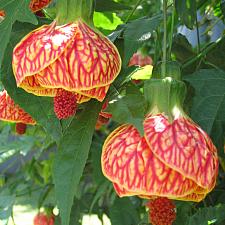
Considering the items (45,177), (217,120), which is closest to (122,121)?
(217,120)

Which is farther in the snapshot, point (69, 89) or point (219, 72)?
point (219, 72)

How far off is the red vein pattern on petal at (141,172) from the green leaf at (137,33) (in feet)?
0.50

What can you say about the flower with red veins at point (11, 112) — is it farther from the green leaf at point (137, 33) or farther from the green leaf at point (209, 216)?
the green leaf at point (209, 216)

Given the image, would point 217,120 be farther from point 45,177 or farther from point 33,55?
point 45,177

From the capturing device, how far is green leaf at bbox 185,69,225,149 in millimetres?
769

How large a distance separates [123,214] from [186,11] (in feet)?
1.81

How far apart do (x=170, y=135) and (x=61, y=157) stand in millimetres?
150

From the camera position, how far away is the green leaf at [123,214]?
131 cm

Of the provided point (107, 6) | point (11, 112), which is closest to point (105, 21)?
point (107, 6)

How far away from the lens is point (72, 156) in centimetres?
73

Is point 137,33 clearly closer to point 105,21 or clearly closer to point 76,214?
point 105,21

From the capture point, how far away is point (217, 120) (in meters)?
0.79

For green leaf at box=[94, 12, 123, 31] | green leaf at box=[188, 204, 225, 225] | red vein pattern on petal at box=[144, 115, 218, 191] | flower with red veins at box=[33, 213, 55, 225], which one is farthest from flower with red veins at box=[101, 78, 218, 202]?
flower with red veins at box=[33, 213, 55, 225]

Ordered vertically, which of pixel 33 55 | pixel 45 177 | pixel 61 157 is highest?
pixel 33 55
